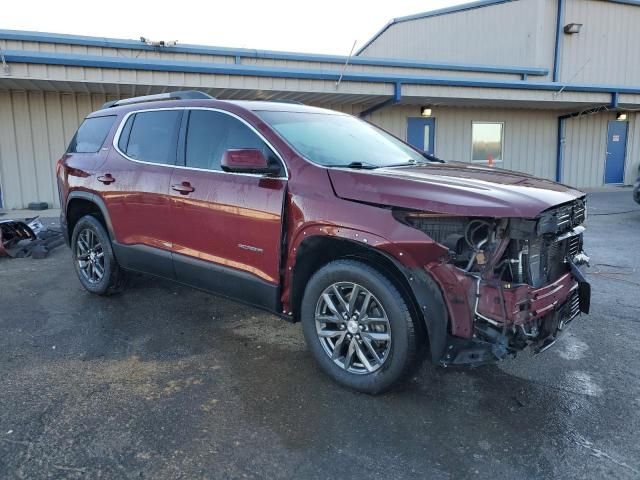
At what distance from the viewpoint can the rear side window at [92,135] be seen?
519cm

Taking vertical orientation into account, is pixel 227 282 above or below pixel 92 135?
below

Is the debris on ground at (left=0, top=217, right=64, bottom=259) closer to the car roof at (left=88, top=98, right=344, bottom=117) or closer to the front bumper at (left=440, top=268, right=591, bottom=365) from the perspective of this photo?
the car roof at (left=88, top=98, right=344, bottom=117)

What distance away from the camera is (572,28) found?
19.3 meters

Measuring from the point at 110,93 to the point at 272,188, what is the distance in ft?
34.9

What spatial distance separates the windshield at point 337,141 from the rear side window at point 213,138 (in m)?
0.19

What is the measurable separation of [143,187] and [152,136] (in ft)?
1.57

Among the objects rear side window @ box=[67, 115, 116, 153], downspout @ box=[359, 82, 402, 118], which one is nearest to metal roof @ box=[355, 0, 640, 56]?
downspout @ box=[359, 82, 402, 118]

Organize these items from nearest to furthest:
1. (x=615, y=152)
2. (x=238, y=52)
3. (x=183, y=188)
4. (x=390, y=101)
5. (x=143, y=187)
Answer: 1. (x=183, y=188)
2. (x=143, y=187)
3. (x=390, y=101)
4. (x=238, y=52)
5. (x=615, y=152)

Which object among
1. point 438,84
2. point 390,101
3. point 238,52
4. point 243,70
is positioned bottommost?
point 390,101

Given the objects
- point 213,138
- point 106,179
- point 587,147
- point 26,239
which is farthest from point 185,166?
point 587,147

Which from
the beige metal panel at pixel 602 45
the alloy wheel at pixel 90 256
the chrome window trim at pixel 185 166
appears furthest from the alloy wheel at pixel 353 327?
the beige metal panel at pixel 602 45

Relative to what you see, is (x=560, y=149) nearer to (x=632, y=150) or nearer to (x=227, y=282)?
(x=632, y=150)

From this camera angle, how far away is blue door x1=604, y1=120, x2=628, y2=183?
61.3ft

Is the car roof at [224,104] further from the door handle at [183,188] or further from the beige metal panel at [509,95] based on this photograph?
the beige metal panel at [509,95]
